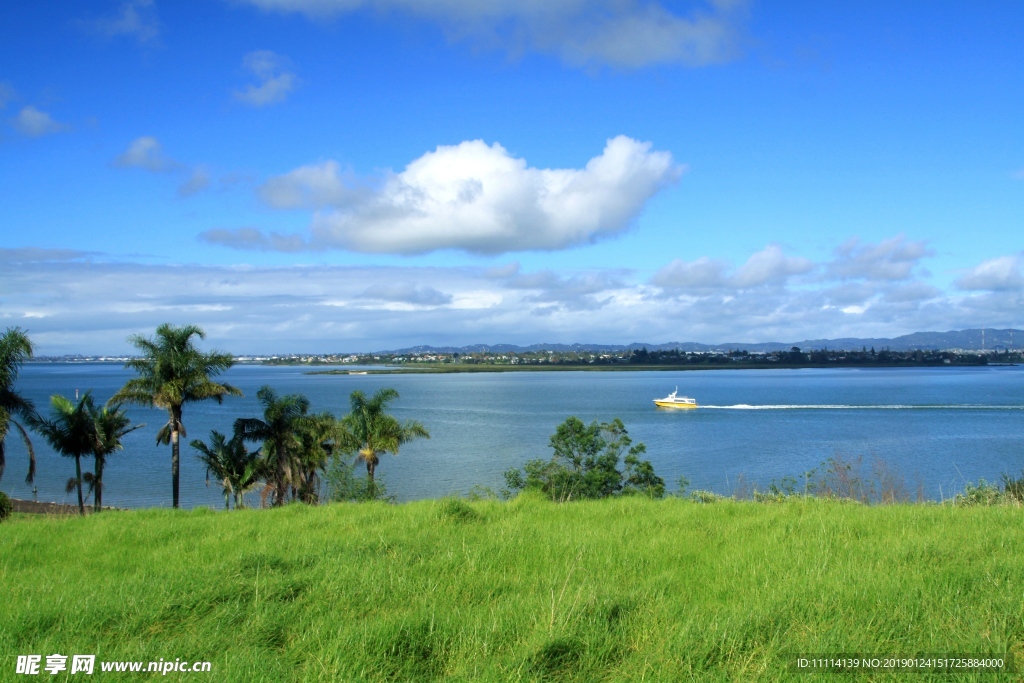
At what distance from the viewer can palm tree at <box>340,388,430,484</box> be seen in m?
33.4

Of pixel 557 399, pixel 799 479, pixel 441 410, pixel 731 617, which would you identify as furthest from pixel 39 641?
pixel 557 399

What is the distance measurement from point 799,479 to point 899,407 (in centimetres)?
5947

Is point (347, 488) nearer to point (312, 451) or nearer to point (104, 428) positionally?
point (312, 451)

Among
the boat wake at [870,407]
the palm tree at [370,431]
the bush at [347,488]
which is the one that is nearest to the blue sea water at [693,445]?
the boat wake at [870,407]

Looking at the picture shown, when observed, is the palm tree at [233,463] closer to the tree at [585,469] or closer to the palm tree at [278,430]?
the palm tree at [278,430]

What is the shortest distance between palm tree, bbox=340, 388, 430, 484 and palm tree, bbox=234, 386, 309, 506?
2.76 meters

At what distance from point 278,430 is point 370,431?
4.38 meters

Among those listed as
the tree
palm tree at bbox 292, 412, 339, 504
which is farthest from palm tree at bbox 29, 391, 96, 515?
the tree

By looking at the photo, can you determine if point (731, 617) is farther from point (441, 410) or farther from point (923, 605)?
point (441, 410)

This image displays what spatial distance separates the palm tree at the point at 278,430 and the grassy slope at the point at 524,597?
20.8 m

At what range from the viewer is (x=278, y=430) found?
30.8 m

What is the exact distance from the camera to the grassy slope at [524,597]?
514cm

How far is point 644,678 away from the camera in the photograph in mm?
4820

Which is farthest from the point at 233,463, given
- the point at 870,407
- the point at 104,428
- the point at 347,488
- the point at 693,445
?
the point at 870,407
